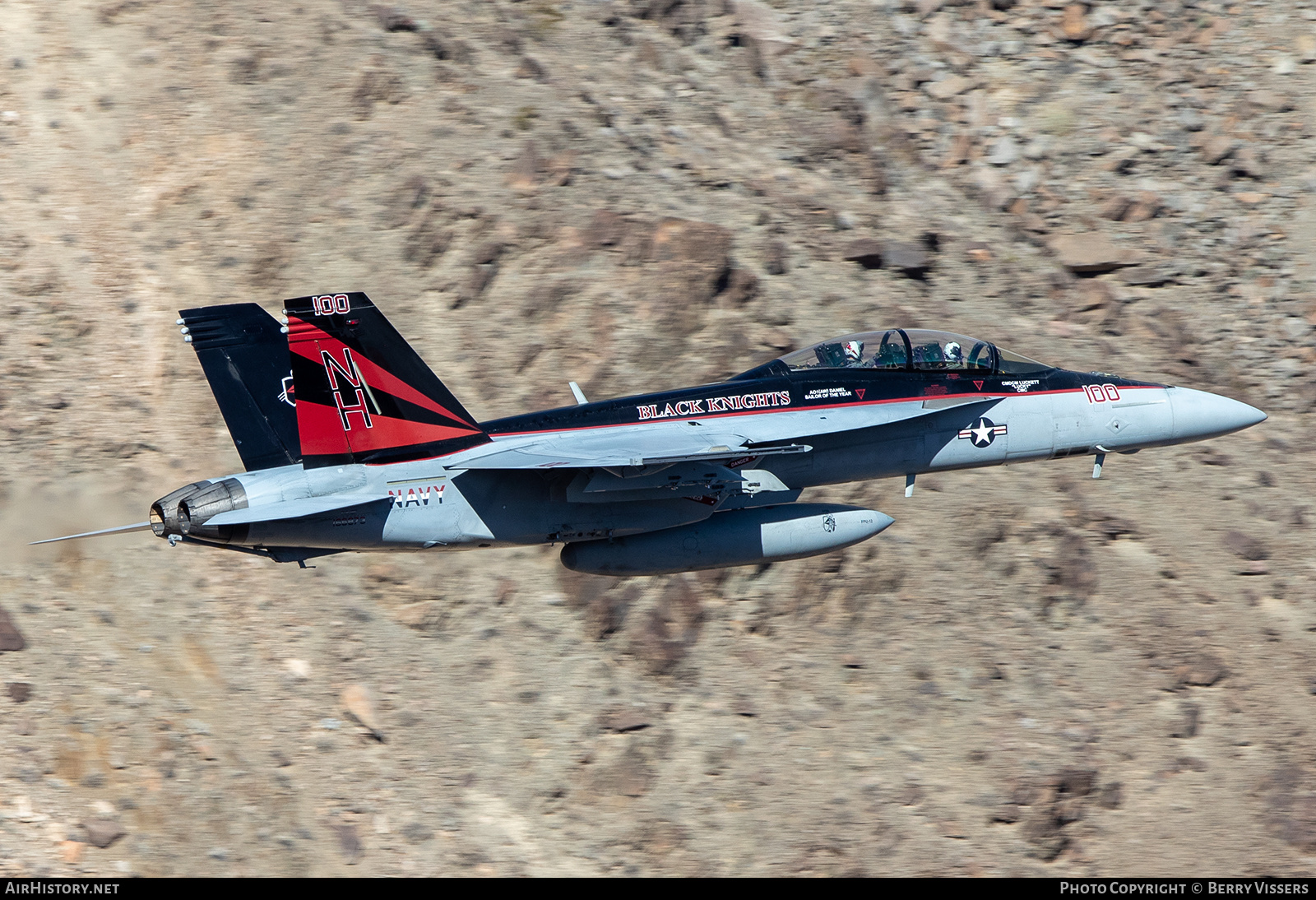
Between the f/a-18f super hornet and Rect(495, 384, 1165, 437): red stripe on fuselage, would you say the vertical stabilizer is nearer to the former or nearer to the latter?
the f/a-18f super hornet

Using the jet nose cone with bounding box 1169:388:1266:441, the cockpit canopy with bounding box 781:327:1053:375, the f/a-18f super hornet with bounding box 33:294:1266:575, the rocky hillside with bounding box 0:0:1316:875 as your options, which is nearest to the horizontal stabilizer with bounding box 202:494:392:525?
the f/a-18f super hornet with bounding box 33:294:1266:575

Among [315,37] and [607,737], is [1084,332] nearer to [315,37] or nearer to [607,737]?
[607,737]

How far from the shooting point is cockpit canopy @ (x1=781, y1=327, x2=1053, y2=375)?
1908 cm

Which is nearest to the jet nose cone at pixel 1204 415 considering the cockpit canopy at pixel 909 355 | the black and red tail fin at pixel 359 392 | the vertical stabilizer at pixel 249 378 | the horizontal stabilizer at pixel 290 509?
the cockpit canopy at pixel 909 355

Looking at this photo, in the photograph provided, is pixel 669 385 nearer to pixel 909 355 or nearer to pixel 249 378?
pixel 909 355

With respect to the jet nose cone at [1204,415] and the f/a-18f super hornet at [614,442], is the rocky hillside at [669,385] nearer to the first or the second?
the f/a-18f super hornet at [614,442]

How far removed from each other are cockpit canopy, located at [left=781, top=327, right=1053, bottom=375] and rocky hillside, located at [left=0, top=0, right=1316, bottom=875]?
5648mm

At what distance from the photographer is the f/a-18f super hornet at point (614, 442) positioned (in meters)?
16.6

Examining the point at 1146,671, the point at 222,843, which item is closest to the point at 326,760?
Answer: the point at 222,843

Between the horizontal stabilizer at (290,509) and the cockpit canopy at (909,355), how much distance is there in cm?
656

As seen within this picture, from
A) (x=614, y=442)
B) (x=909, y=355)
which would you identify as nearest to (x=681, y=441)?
(x=614, y=442)

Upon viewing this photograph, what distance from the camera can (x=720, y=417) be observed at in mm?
18188

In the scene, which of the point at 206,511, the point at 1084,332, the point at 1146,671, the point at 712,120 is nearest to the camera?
the point at 206,511

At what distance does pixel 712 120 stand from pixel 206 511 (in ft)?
62.8
